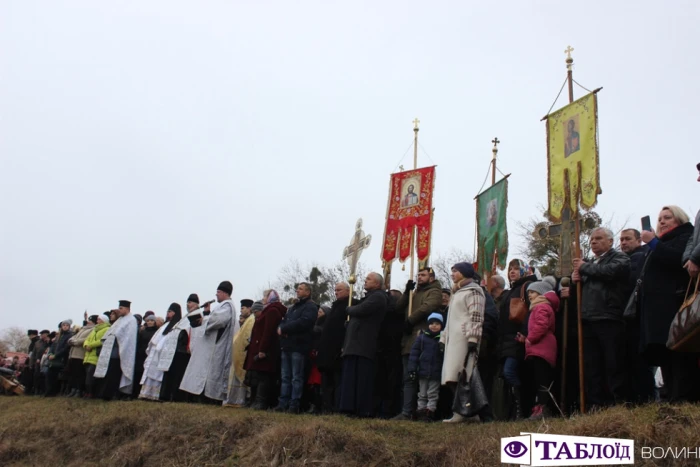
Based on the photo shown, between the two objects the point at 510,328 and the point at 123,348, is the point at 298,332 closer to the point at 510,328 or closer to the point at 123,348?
the point at 510,328

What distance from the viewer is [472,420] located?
762cm

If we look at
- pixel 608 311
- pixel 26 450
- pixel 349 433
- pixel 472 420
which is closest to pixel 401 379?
pixel 472 420

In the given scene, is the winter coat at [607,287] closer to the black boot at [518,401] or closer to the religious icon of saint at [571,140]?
the black boot at [518,401]

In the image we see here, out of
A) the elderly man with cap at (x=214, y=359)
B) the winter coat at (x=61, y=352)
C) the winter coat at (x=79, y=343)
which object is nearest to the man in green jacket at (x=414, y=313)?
the elderly man with cap at (x=214, y=359)

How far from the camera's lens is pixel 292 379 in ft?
32.0

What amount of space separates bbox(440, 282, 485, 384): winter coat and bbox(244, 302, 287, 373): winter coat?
307 centimetres

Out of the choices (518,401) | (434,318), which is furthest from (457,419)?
(434,318)

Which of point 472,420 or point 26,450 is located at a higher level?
point 472,420

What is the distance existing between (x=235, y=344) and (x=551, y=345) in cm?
542

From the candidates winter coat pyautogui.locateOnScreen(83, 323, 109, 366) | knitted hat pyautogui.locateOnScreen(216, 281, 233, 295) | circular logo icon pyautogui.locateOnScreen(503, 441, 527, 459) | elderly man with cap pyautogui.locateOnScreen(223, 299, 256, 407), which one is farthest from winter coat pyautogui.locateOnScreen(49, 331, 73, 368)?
circular logo icon pyautogui.locateOnScreen(503, 441, 527, 459)

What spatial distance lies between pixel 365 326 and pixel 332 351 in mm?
758

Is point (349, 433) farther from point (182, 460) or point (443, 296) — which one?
point (443, 296)

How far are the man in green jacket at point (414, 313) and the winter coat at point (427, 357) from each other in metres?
0.17

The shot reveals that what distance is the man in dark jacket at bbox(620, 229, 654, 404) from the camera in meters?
6.99
